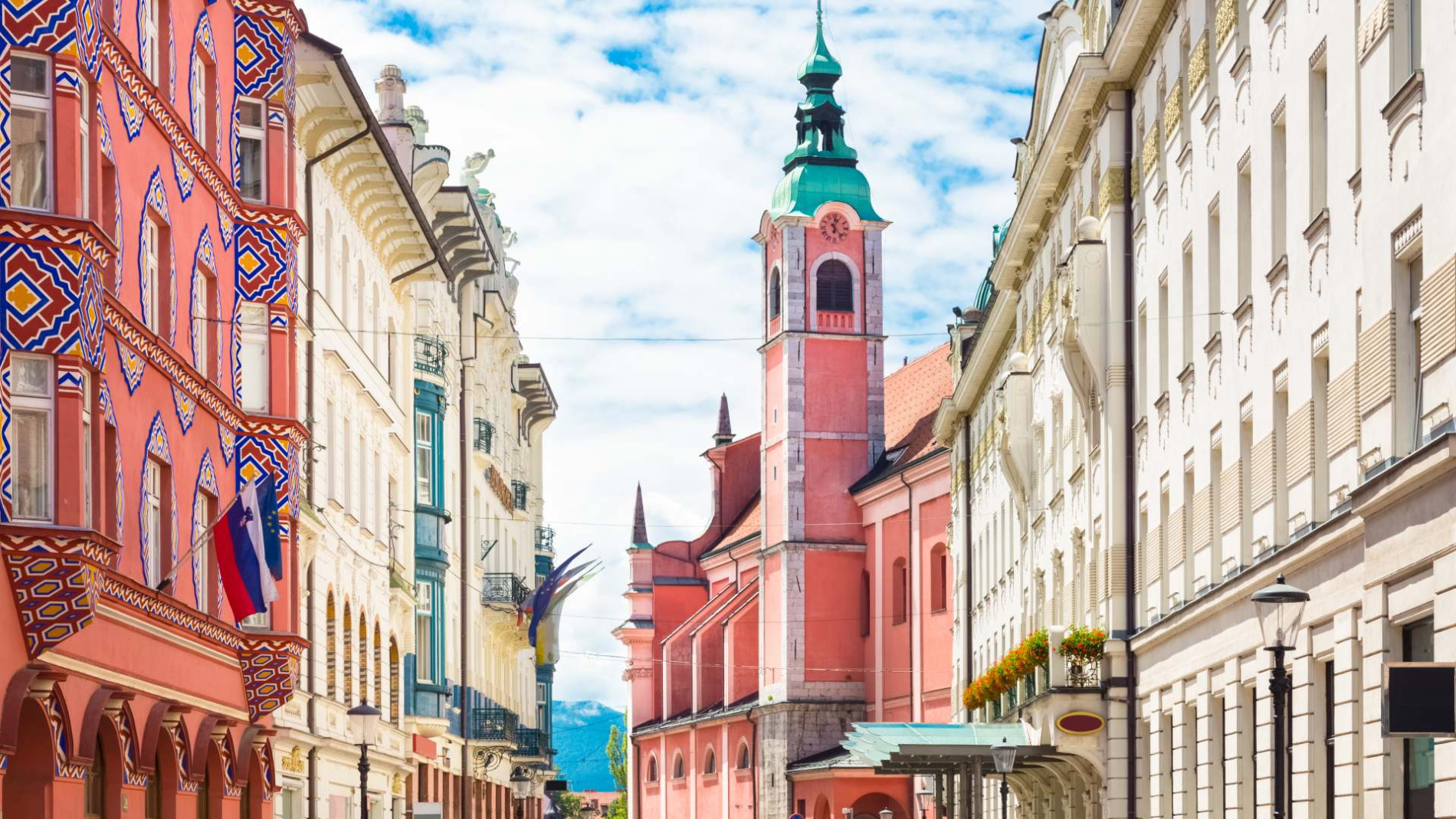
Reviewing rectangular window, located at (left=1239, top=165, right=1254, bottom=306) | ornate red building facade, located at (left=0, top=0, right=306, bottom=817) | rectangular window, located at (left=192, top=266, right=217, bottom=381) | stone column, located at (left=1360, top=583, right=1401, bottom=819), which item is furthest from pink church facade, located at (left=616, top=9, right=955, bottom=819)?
stone column, located at (left=1360, top=583, right=1401, bottom=819)

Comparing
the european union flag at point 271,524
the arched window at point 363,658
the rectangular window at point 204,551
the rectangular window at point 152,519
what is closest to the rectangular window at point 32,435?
the rectangular window at point 152,519

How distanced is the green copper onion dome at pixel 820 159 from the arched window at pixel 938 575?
17.4m

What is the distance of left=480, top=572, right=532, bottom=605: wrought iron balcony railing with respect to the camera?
2532 inches

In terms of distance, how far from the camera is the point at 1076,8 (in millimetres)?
39719

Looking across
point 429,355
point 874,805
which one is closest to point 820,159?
point 874,805

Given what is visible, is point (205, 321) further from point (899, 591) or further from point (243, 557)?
point (899, 591)

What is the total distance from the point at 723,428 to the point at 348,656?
278ft

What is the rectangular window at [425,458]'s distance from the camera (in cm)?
5159

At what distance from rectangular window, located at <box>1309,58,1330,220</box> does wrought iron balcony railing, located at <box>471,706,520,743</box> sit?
128 feet

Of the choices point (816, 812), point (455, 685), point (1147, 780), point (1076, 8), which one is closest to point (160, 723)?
point (1147, 780)

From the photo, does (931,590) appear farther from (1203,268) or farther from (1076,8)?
(1203,268)

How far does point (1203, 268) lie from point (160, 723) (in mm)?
13130

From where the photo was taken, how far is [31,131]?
2031cm

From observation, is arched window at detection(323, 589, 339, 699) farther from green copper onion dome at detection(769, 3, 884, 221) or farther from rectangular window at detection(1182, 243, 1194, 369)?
green copper onion dome at detection(769, 3, 884, 221)
